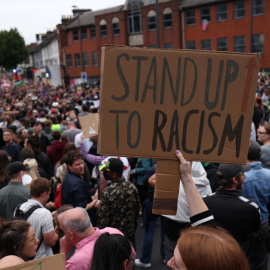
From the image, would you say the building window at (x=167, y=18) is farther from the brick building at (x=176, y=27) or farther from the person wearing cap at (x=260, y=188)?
the person wearing cap at (x=260, y=188)

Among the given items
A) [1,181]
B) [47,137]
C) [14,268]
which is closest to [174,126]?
[14,268]

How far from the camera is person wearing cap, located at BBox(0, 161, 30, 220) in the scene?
399 cm

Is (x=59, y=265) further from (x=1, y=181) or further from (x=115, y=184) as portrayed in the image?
(x=1, y=181)

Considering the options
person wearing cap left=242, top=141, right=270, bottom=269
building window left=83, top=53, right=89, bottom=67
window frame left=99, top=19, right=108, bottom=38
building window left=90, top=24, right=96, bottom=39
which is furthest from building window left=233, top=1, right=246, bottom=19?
person wearing cap left=242, top=141, right=270, bottom=269

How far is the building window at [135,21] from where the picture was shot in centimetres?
3594

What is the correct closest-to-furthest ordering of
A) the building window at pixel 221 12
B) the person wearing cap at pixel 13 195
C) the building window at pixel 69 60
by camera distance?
the person wearing cap at pixel 13 195 → the building window at pixel 221 12 → the building window at pixel 69 60

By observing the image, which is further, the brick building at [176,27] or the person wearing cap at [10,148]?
the brick building at [176,27]

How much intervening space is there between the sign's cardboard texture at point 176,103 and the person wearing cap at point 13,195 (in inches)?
93.3

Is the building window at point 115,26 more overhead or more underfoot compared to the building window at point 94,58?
more overhead

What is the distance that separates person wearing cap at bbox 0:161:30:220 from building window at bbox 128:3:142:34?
33859mm

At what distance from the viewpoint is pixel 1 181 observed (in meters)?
4.86

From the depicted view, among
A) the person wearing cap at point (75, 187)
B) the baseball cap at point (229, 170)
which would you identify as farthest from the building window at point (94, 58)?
the baseball cap at point (229, 170)

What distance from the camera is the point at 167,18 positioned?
109 ft

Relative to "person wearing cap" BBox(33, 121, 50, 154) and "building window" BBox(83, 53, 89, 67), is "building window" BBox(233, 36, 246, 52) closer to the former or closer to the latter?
"building window" BBox(83, 53, 89, 67)
